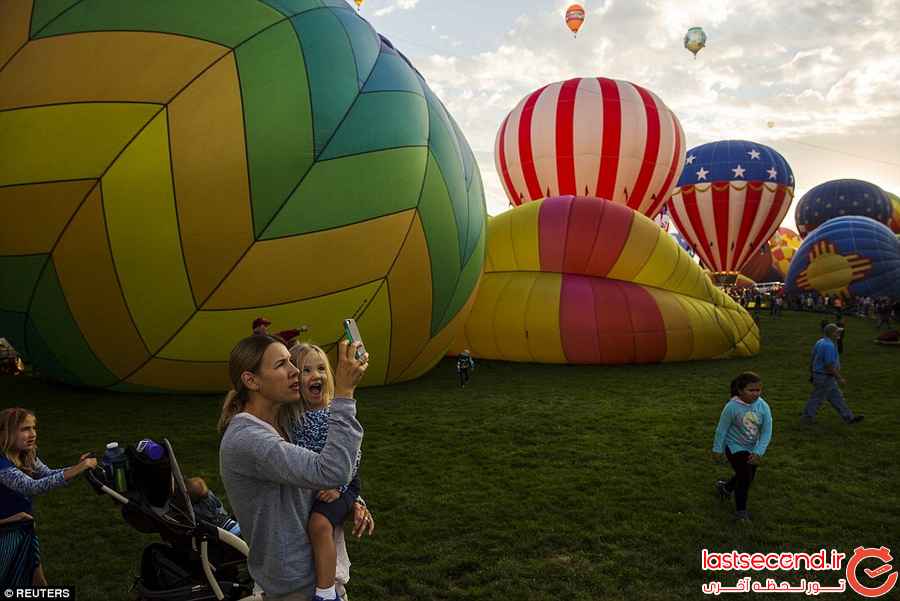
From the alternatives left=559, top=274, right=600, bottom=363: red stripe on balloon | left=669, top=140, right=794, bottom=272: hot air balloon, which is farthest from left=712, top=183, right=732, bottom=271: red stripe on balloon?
left=559, top=274, right=600, bottom=363: red stripe on balloon

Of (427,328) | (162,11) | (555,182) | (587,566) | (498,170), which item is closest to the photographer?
(587,566)

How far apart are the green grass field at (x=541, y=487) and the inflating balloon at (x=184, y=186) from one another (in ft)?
3.45

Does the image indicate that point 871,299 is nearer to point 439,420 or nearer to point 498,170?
point 498,170

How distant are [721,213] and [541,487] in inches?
1014

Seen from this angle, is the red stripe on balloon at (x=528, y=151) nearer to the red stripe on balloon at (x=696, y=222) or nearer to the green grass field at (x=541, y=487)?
the red stripe on balloon at (x=696, y=222)

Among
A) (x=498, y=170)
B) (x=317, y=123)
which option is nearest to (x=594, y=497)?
(x=317, y=123)

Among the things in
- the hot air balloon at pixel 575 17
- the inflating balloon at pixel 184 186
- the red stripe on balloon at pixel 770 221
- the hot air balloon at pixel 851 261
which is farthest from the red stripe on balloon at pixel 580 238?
the hot air balloon at pixel 575 17

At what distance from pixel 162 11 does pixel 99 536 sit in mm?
5909

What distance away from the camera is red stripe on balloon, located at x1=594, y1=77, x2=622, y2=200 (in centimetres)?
2145

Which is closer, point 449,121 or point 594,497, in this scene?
point 594,497

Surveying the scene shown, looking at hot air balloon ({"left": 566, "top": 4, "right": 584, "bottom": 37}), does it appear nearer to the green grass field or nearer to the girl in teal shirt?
the green grass field

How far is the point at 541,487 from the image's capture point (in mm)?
5391

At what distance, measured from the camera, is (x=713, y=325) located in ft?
41.2

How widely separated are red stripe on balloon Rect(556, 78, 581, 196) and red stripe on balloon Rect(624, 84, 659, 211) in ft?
6.61
